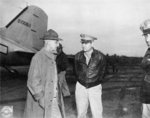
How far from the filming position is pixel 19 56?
13.4 m

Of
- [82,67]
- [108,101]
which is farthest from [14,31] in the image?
[82,67]

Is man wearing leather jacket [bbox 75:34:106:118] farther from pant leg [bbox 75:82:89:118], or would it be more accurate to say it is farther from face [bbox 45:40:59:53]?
face [bbox 45:40:59:53]

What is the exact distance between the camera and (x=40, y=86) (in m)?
3.26

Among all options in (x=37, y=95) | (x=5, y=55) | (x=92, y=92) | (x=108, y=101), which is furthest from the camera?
(x=5, y=55)

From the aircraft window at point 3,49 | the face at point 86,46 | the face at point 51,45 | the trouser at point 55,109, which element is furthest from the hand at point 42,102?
the aircraft window at point 3,49

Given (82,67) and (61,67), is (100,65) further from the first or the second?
(61,67)

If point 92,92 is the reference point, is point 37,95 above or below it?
above

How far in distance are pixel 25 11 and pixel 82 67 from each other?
1193cm

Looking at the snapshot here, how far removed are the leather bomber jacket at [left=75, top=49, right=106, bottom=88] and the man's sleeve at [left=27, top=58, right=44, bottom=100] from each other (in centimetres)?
125

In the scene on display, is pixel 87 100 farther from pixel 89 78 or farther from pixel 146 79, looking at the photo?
pixel 146 79

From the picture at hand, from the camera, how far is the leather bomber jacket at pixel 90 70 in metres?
4.39

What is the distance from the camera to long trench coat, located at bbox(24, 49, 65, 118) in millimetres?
3244

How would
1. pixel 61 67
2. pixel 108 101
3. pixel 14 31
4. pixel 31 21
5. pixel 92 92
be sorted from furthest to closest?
1. pixel 31 21
2. pixel 14 31
3. pixel 108 101
4. pixel 61 67
5. pixel 92 92

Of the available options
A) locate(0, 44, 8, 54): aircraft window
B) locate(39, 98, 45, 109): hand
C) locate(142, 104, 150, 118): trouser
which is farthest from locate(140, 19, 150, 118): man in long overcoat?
locate(0, 44, 8, 54): aircraft window
